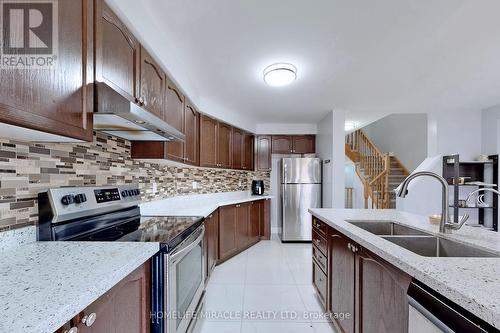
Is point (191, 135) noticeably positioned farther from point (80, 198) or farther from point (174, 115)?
point (80, 198)

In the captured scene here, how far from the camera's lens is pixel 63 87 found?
92cm

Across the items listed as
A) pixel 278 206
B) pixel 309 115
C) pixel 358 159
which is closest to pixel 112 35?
pixel 309 115

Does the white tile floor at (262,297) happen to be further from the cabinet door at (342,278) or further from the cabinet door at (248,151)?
the cabinet door at (248,151)

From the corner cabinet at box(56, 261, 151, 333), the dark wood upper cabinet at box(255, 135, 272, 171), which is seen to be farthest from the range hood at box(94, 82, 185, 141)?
the dark wood upper cabinet at box(255, 135, 272, 171)

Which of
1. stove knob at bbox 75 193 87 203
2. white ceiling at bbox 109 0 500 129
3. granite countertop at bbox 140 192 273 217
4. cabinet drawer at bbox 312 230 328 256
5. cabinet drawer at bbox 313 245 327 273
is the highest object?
white ceiling at bbox 109 0 500 129

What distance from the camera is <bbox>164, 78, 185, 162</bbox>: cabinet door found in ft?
6.81

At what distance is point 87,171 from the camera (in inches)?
59.8

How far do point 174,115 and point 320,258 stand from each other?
1938mm

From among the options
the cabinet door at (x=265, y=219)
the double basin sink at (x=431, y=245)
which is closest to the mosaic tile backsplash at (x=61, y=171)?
the double basin sink at (x=431, y=245)

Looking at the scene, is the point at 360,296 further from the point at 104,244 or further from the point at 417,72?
the point at 417,72

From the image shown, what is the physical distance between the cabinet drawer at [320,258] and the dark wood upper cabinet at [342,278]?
18 cm

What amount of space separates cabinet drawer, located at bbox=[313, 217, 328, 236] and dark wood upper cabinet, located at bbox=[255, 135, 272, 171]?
2.34 metres

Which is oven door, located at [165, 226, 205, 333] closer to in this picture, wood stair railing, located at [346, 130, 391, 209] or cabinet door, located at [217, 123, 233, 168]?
cabinet door, located at [217, 123, 233, 168]

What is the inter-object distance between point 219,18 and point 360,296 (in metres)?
2.03
